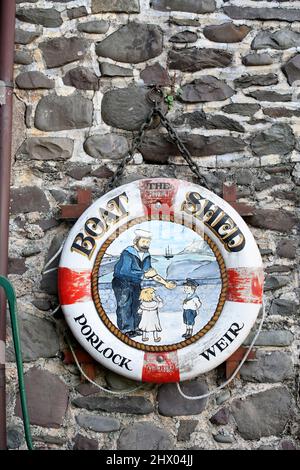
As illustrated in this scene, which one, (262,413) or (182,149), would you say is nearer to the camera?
(262,413)

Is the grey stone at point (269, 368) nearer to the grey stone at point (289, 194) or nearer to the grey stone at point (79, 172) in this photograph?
the grey stone at point (289, 194)

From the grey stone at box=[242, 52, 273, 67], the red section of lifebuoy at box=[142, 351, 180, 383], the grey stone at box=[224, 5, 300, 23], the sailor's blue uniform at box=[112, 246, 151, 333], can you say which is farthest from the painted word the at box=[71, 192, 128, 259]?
the grey stone at box=[224, 5, 300, 23]

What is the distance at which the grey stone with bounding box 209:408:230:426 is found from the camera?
102 inches

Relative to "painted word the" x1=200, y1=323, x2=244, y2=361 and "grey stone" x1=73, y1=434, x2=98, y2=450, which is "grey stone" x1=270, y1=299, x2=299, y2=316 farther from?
"grey stone" x1=73, y1=434, x2=98, y2=450

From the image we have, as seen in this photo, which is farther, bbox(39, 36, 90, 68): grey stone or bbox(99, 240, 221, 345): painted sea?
bbox(39, 36, 90, 68): grey stone

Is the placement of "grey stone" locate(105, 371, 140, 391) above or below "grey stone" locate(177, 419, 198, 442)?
above

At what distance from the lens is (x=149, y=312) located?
2602 mm

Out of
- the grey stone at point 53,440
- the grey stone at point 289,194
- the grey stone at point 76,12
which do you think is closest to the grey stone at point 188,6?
the grey stone at point 76,12

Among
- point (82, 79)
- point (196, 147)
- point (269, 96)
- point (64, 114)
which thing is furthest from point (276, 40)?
point (64, 114)

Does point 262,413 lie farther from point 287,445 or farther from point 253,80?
point 253,80

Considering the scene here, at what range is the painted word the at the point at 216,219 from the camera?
2617 mm

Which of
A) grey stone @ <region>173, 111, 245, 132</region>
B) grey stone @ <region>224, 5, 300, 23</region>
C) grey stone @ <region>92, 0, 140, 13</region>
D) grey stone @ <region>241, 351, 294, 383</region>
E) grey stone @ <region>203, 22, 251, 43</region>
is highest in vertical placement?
grey stone @ <region>92, 0, 140, 13</region>

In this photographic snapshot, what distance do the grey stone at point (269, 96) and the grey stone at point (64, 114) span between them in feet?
2.18

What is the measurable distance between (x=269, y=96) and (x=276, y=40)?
24 centimetres
